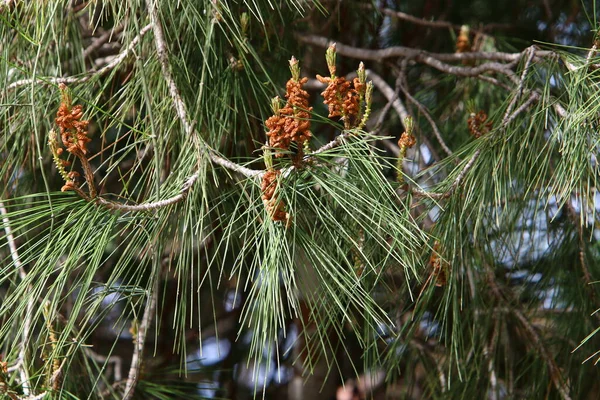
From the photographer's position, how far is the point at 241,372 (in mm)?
1995

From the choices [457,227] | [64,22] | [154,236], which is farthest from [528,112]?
[64,22]

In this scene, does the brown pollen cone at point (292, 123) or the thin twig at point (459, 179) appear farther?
the thin twig at point (459, 179)

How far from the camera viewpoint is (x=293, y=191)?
0.73 meters

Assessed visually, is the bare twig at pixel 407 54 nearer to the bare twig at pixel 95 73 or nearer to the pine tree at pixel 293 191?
the pine tree at pixel 293 191

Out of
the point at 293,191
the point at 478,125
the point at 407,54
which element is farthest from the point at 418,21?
the point at 293,191

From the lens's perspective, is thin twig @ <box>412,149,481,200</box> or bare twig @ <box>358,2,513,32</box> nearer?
thin twig @ <box>412,149,481,200</box>

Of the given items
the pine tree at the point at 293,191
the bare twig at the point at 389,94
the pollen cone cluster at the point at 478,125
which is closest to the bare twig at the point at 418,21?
the pine tree at the point at 293,191

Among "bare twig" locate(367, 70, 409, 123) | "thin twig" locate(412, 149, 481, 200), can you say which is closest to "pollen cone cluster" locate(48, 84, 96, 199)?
"thin twig" locate(412, 149, 481, 200)

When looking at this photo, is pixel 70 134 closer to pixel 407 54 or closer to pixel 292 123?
pixel 292 123

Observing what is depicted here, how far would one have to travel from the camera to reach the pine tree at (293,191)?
30.1 inches

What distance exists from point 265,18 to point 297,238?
468 millimetres

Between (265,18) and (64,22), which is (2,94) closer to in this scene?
(64,22)

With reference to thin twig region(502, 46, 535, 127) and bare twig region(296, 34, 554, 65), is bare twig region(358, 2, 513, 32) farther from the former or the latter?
thin twig region(502, 46, 535, 127)

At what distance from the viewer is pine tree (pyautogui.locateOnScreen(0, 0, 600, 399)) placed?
0.76 m
